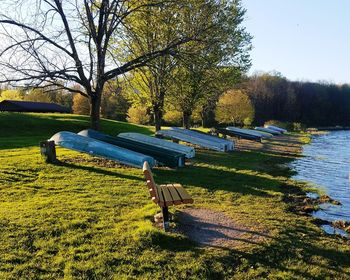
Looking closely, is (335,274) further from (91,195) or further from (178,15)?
(178,15)

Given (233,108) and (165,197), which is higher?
(233,108)

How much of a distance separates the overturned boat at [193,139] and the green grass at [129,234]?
30.9ft

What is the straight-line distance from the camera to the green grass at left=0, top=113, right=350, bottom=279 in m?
5.37

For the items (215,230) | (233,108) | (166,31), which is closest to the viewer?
(215,230)

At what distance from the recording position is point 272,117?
→ 99312 millimetres

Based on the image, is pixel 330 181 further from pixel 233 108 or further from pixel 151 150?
pixel 233 108

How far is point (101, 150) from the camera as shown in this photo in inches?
543

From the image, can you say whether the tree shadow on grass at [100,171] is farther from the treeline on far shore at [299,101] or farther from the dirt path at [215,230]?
the treeline on far shore at [299,101]

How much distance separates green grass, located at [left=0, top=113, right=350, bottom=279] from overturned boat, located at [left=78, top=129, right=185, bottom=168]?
1.73 metres

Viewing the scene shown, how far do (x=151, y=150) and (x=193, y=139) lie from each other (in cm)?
804

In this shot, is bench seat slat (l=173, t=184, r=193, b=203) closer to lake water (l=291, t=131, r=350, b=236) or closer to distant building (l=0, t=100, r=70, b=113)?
lake water (l=291, t=131, r=350, b=236)

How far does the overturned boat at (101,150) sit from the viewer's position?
516 inches

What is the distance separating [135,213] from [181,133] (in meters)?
15.5

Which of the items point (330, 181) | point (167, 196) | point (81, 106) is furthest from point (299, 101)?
point (167, 196)
